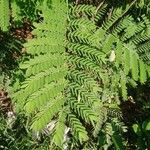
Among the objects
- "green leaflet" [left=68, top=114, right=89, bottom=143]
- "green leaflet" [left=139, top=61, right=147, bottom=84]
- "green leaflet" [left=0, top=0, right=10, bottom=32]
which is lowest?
"green leaflet" [left=68, top=114, right=89, bottom=143]

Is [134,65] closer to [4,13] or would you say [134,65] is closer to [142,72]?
[142,72]

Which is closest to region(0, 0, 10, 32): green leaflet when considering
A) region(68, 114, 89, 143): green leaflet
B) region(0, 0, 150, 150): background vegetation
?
region(0, 0, 150, 150): background vegetation

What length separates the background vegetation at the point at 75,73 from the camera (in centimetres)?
185

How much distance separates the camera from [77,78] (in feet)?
6.37

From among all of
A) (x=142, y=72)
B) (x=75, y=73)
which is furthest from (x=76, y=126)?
(x=142, y=72)

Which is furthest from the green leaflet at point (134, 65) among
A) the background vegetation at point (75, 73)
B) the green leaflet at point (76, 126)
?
the green leaflet at point (76, 126)

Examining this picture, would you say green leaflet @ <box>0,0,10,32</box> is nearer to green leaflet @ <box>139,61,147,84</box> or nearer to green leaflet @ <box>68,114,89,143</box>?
green leaflet @ <box>68,114,89,143</box>

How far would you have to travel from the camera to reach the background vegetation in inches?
72.9

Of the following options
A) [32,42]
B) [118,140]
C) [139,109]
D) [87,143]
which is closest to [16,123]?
[87,143]

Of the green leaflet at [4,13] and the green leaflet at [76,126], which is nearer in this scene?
the green leaflet at [76,126]

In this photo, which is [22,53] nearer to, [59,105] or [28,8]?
[28,8]

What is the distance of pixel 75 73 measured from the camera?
1935 mm

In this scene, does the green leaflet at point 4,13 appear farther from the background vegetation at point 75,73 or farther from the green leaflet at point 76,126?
the green leaflet at point 76,126

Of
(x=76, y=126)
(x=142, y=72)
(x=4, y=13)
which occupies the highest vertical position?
(x=4, y=13)
